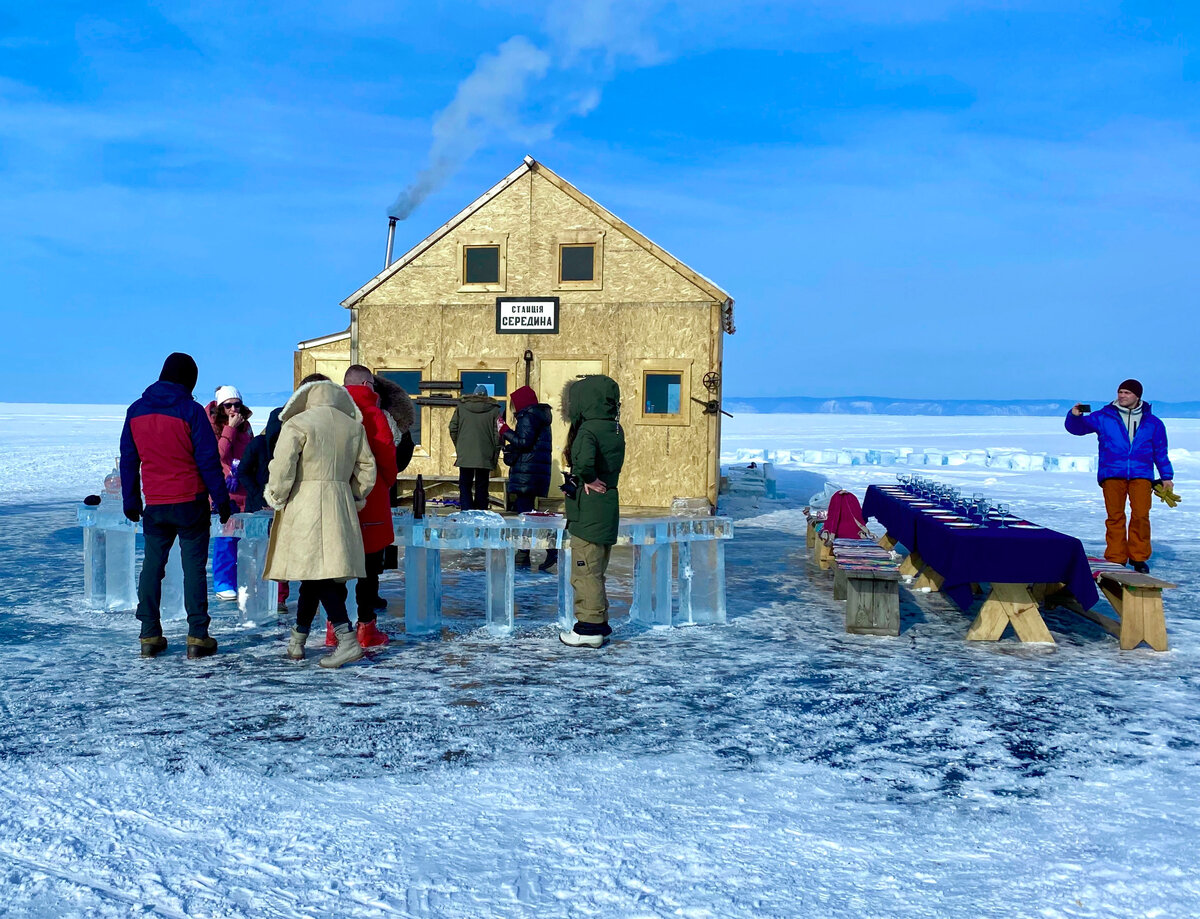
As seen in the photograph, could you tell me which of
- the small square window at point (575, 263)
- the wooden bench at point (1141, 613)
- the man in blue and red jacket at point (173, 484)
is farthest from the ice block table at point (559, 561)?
the small square window at point (575, 263)

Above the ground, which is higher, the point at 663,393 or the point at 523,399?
the point at 663,393

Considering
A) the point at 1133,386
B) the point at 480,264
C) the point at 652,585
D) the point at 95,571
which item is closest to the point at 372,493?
the point at 652,585

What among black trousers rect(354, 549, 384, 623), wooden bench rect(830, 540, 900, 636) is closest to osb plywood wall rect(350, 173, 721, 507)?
wooden bench rect(830, 540, 900, 636)

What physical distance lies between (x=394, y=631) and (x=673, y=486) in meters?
8.21

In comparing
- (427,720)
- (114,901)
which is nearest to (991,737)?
(427,720)

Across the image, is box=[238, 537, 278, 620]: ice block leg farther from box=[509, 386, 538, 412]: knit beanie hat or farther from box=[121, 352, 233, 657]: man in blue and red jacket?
box=[509, 386, 538, 412]: knit beanie hat

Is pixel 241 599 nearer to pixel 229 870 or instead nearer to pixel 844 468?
pixel 229 870

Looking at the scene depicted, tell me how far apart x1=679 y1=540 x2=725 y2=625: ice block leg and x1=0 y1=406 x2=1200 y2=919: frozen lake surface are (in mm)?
250

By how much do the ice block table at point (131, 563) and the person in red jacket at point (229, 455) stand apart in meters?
0.41

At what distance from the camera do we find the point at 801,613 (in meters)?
8.06

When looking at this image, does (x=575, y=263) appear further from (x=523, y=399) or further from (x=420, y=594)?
(x=420, y=594)

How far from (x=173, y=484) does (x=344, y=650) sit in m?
1.51

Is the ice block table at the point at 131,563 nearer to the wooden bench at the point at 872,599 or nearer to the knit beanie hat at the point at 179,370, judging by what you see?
the knit beanie hat at the point at 179,370

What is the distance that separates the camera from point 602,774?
169 inches
